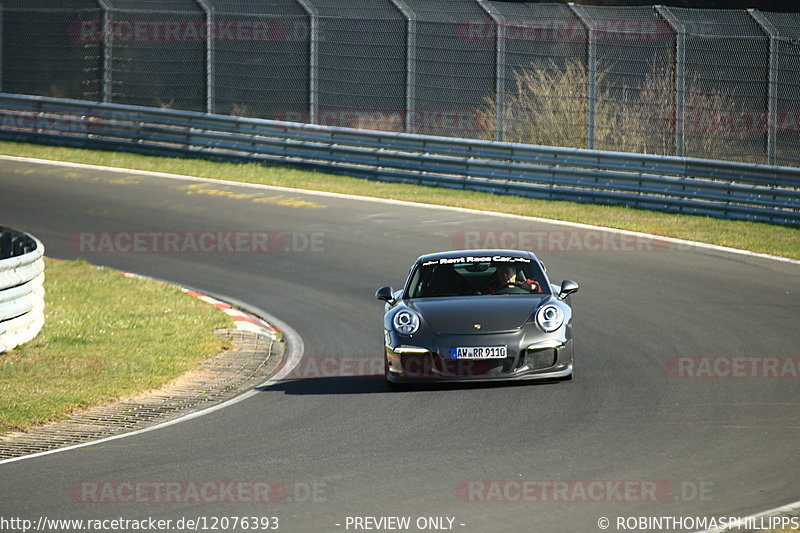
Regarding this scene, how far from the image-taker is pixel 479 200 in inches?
882

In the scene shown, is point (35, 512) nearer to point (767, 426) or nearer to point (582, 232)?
point (767, 426)

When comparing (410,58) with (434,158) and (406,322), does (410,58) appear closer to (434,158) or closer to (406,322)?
(434,158)

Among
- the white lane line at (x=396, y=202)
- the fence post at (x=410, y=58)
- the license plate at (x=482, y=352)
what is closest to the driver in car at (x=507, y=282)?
the license plate at (x=482, y=352)

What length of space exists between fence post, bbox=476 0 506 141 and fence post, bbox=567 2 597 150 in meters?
1.43

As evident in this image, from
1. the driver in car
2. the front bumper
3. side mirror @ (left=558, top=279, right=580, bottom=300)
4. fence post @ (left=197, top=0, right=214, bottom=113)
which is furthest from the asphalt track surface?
fence post @ (left=197, top=0, right=214, bottom=113)

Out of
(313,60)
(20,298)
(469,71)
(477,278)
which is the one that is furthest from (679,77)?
(20,298)

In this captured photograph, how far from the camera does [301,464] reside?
830 cm

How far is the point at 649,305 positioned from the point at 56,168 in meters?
15.7

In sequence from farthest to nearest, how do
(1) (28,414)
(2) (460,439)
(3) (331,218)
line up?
(3) (331,218), (1) (28,414), (2) (460,439)

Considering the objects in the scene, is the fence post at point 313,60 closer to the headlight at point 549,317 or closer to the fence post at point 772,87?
the fence post at point 772,87

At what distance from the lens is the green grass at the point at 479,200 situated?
18797 mm

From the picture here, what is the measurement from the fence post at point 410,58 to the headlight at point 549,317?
46.2 feet

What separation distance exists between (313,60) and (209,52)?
102 inches

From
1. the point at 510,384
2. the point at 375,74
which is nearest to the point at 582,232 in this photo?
the point at 375,74
